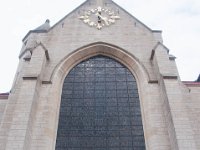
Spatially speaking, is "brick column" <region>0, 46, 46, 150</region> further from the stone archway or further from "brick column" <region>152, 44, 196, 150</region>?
"brick column" <region>152, 44, 196, 150</region>

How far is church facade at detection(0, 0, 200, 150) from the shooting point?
9.95 m

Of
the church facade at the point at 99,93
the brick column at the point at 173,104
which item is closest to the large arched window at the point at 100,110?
the church facade at the point at 99,93

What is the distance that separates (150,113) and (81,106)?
274 centimetres

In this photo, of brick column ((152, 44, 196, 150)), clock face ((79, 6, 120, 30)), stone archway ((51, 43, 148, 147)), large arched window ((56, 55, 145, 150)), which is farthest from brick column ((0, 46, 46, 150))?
brick column ((152, 44, 196, 150))

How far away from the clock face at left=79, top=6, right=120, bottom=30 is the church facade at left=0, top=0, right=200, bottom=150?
0.17ft

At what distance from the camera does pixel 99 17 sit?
48.2 feet

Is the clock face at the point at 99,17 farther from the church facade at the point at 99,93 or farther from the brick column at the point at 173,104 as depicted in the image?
the brick column at the point at 173,104

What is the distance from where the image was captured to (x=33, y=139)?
9.90 meters

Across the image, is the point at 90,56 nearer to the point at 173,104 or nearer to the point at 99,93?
the point at 99,93

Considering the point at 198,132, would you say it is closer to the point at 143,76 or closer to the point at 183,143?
the point at 183,143

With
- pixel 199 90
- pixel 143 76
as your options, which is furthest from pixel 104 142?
pixel 199 90

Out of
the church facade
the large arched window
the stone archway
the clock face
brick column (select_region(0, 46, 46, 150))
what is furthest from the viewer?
the clock face

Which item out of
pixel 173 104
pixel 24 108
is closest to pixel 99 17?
pixel 173 104

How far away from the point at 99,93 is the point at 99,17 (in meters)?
4.57
